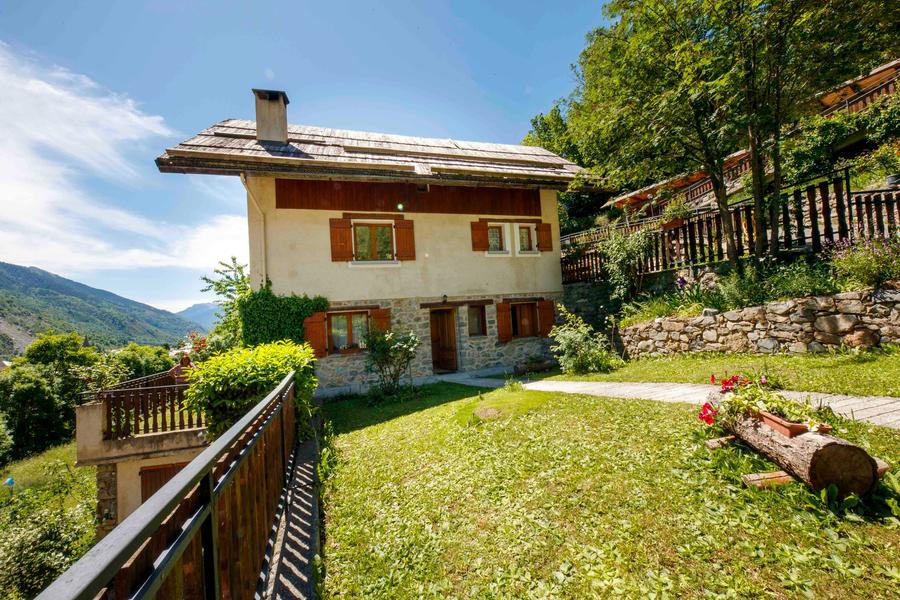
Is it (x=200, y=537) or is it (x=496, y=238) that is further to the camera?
(x=496, y=238)

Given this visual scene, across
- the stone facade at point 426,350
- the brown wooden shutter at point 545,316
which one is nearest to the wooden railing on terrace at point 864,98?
the brown wooden shutter at point 545,316

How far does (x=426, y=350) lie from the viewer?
11750mm

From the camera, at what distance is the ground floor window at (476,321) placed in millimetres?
12711

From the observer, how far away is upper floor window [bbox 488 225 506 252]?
42.9 ft

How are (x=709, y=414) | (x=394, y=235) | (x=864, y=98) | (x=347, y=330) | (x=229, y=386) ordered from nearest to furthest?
(x=709, y=414), (x=229, y=386), (x=347, y=330), (x=394, y=235), (x=864, y=98)

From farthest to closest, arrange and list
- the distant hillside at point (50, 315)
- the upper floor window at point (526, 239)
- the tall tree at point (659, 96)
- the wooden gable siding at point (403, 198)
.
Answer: the distant hillside at point (50, 315) → the upper floor window at point (526, 239) → the wooden gable siding at point (403, 198) → the tall tree at point (659, 96)

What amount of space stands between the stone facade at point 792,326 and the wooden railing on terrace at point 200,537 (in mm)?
8645

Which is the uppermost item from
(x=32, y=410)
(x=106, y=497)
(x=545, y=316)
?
(x=545, y=316)

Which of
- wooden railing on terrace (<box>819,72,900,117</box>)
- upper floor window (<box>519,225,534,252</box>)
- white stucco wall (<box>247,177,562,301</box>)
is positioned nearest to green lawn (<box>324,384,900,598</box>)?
white stucco wall (<box>247,177,562,301</box>)

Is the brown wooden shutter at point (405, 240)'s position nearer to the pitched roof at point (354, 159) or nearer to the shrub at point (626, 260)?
the pitched roof at point (354, 159)

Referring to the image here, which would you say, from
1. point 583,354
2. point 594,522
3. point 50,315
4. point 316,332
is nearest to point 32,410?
point 316,332

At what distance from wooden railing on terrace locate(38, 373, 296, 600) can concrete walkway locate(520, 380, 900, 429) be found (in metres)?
4.65

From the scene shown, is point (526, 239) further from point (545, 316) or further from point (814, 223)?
point (814, 223)

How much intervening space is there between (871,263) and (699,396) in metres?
4.06
